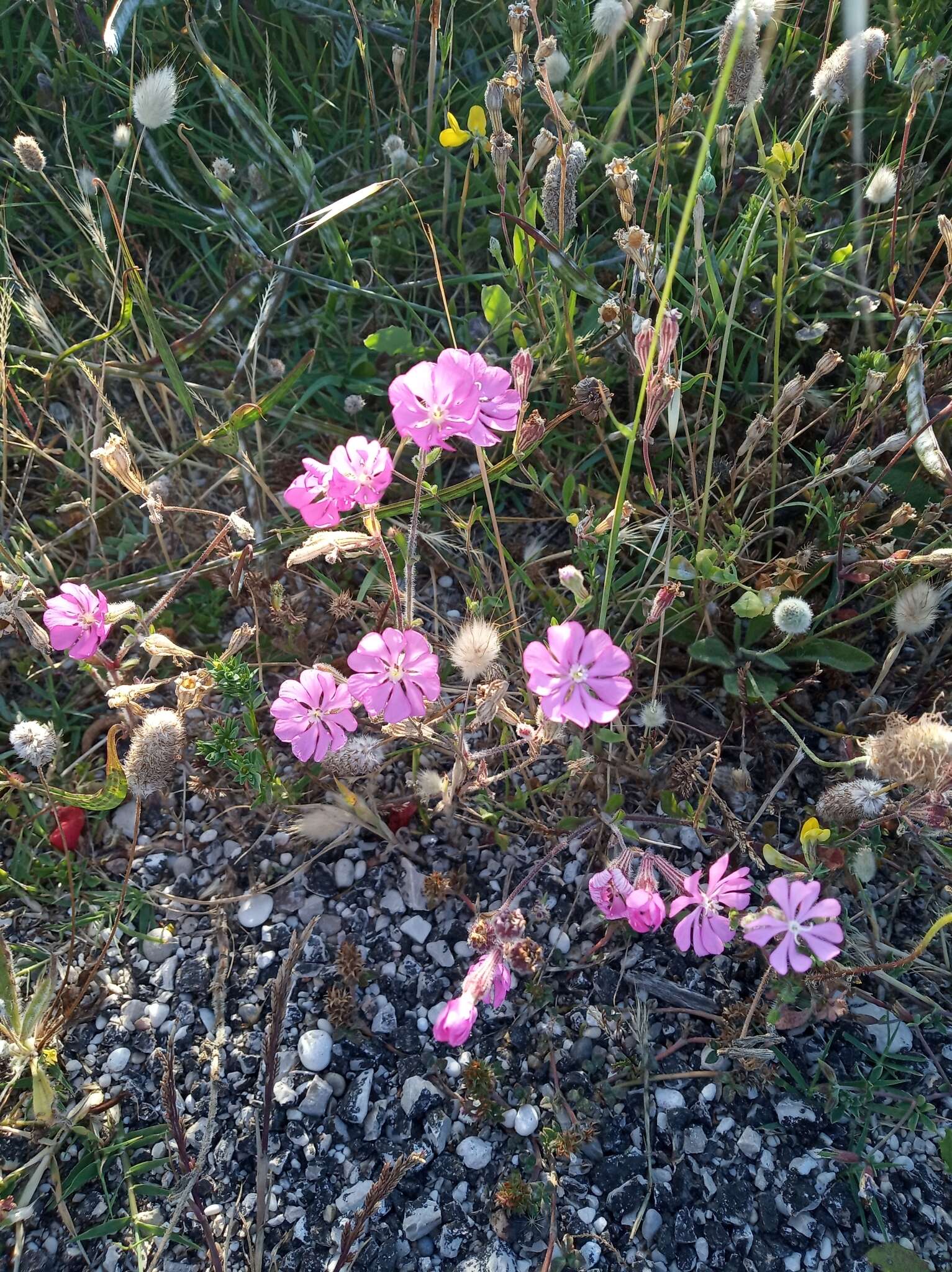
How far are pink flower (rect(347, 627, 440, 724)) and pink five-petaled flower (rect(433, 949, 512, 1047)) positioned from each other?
0.42 meters

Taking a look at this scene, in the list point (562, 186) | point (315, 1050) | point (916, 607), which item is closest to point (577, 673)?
point (916, 607)

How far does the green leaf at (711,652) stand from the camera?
1973 mm

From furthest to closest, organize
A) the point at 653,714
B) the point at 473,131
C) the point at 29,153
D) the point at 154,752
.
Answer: the point at 473,131 < the point at 29,153 < the point at 653,714 < the point at 154,752

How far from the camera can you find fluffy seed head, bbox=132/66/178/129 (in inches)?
77.8

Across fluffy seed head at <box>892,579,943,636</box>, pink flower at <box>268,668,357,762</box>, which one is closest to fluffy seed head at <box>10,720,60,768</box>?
pink flower at <box>268,668,357,762</box>

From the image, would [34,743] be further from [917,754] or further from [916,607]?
[916,607]

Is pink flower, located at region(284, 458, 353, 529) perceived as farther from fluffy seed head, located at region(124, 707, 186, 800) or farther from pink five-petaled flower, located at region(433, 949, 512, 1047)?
pink five-petaled flower, located at region(433, 949, 512, 1047)

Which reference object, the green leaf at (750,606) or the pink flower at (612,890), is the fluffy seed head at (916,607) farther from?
the pink flower at (612,890)

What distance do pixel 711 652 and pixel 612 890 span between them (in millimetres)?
642

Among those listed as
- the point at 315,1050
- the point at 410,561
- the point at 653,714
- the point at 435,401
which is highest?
the point at 435,401

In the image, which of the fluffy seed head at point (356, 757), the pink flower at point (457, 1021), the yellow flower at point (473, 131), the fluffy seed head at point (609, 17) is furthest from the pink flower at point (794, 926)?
the fluffy seed head at point (609, 17)

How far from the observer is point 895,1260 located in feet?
4.80

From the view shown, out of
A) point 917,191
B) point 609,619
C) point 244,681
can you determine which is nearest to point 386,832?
point 244,681

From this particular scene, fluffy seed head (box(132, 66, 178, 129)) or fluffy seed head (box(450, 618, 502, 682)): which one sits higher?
fluffy seed head (box(132, 66, 178, 129))
